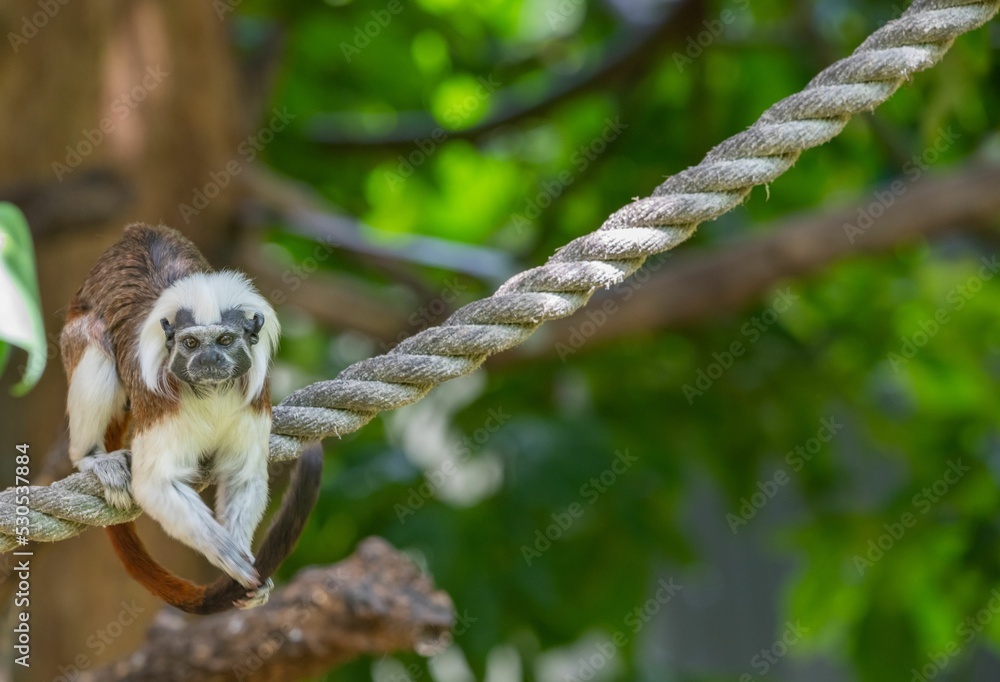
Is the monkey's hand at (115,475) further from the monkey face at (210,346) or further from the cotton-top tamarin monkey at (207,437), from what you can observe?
the monkey face at (210,346)

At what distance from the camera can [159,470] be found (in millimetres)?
1532

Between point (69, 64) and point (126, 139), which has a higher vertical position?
point (69, 64)

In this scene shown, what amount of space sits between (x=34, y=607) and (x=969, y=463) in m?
3.42

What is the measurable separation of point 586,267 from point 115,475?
0.79m

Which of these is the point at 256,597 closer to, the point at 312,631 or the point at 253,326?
the point at 253,326

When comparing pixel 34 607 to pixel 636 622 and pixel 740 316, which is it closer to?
pixel 636 622

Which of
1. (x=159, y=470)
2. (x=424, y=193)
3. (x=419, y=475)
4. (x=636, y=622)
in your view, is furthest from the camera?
(x=424, y=193)

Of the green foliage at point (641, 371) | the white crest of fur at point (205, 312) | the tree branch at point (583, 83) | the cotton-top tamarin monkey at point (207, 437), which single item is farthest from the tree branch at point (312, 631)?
the tree branch at point (583, 83)

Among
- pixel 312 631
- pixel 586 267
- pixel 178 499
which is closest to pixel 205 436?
Result: pixel 178 499

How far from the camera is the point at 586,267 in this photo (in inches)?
69.0

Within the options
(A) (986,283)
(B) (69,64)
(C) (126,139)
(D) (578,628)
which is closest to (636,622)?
(D) (578,628)

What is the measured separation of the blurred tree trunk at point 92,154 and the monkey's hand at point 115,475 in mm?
1952

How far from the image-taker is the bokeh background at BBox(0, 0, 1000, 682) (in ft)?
12.4

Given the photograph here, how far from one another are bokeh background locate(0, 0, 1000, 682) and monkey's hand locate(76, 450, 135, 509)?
1532 mm
